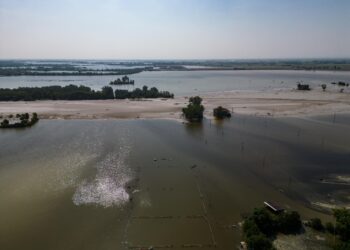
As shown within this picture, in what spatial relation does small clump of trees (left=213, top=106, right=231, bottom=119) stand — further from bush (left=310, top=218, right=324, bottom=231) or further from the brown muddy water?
bush (left=310, top=218, right=324, bottom=231)

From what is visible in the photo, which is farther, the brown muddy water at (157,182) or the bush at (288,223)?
the brown muddy water at (157,182)

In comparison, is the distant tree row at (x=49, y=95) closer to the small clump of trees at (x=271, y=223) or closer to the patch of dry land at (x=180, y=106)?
the patch of dry land at (x=180, y=106)

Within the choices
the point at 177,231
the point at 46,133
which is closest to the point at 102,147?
the point at 46,133

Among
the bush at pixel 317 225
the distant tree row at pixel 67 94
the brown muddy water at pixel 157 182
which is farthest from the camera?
the distant tree row at pixel 67 94

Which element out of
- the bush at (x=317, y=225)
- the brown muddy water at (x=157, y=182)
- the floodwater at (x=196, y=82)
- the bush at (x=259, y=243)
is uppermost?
the floodwater at (x=196, y=82)

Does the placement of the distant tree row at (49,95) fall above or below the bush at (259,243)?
above

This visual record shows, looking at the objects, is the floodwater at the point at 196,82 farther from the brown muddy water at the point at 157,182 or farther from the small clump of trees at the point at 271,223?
the small clump of trees at the point at 271,223

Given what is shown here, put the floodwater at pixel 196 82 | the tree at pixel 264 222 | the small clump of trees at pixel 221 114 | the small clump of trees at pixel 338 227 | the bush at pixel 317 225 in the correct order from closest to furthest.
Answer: the small clump of trees at pixel 338 227 < the tree at pixel 264 222 < the bush at pixel 317 225 < the small clump of trees at pixel 221 114 < the floodwater at pixel 196 82

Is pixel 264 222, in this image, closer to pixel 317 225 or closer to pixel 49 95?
pixel 317 225

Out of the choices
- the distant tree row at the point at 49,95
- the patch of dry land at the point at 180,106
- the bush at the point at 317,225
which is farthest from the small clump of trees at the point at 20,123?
the bush at the point at 317,225
